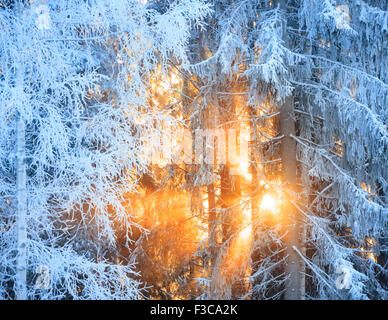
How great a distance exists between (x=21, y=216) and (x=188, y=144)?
9.78ft

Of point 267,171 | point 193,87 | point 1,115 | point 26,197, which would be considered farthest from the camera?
point 193,87

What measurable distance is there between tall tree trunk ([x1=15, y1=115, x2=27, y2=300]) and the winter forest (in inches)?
0.8

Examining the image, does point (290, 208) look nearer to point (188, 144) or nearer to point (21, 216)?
point (188, 144)

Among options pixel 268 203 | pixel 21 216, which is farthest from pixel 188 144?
pixel 21 216

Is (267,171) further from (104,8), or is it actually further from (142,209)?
(104,8)

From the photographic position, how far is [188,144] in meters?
6.23

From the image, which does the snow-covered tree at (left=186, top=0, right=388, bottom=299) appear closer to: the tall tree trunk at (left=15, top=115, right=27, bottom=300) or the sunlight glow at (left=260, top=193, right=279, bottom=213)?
the sunlight glow at (left=260, top=193, right=279, bottom=213)

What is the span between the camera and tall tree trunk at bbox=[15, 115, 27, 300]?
456 cm

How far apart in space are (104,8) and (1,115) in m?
2.06

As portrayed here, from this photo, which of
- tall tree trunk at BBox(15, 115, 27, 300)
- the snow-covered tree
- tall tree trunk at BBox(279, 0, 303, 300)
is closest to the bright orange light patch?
the snow-covered tree

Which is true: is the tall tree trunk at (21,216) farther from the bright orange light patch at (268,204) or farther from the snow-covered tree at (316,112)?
the bright orange light patch at (268,204)
